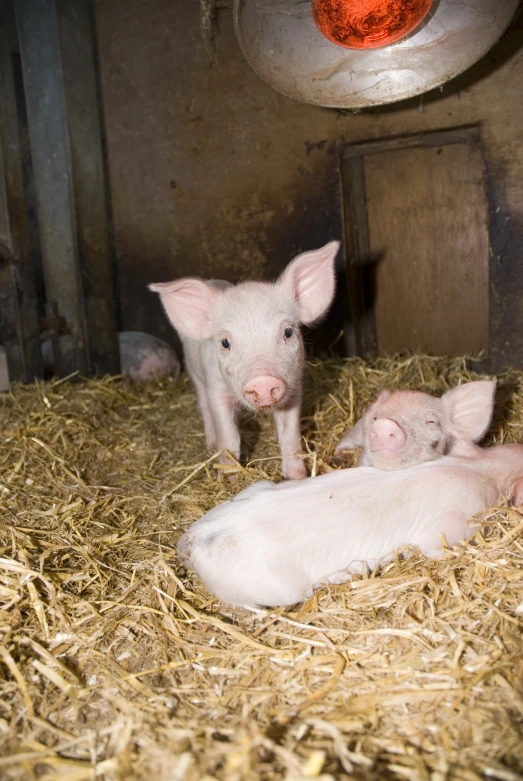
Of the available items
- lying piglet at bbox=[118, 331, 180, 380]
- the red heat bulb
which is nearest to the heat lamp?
the red heat bulb

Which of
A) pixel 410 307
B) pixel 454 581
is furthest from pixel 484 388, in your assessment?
pixel 410 307

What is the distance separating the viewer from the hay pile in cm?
156

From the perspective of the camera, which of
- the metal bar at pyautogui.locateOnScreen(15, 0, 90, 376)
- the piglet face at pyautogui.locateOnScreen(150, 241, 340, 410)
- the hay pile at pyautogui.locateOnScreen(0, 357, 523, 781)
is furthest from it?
the metal bar at pyautogui.locateOnScreen(15, 0, 90, 376)

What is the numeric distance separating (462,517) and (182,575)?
1106 mm

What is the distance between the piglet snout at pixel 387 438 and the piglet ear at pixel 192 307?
1.26 m

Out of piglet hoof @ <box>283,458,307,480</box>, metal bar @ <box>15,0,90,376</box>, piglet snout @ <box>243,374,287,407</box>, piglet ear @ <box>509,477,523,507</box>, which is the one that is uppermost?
metal bar @ <box>15,0,90,376</box>

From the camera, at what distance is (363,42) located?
3268 millimetres

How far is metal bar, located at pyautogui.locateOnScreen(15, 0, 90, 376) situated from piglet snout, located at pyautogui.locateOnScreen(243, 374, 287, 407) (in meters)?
2.86

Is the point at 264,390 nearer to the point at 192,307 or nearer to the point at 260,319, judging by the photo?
the point at 260,319

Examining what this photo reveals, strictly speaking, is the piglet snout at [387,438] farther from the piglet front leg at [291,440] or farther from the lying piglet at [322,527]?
the piglet front leg at [291,440]

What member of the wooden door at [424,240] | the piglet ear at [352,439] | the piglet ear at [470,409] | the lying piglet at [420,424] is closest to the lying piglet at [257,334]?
the piglet ear at [352,439]

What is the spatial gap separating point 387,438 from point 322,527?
51cm

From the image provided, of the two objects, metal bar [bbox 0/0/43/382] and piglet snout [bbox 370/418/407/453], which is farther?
metal bar [bbox 0/0/43/382]

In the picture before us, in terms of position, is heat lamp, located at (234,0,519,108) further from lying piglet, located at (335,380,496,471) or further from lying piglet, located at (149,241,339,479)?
lying piglet, located at (335,380,496,471)
